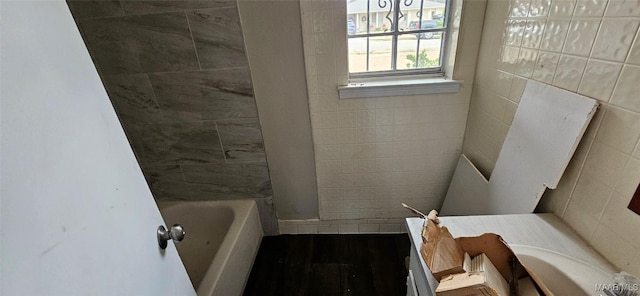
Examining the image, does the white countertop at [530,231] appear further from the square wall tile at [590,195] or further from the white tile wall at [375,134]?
the white tile wall at [375,134]

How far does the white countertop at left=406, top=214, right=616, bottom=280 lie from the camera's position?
0.79 m

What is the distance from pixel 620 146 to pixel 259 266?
174 cm

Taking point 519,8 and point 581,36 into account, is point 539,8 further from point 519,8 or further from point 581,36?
point 581,36

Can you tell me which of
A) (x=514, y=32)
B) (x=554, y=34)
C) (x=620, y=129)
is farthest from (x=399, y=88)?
(x=620, y=129)

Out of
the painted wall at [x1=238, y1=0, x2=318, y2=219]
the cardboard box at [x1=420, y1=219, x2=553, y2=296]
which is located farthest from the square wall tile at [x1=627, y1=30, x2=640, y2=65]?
the painted wall at [x1=238, y1=0, x2=318, y2=219]

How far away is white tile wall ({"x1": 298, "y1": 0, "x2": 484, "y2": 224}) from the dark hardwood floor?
0.11m

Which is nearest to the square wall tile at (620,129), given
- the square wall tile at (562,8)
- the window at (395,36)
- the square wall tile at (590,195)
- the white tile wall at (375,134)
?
the square wall tile at (590,195)

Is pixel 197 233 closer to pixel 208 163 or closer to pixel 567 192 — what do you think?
pixel 208 163

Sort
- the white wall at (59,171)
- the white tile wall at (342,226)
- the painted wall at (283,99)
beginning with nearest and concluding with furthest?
1. the white wall at (59,171)
2. the painted wall at (283,99)
3. the white tile wall at (342,226)

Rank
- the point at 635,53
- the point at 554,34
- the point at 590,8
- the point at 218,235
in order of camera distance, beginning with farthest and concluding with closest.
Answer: the point at 218,235 → the point at 554,34 → the point at 590,8 → the point at 635,53

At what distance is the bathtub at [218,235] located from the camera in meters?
1.45

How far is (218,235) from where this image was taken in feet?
5.84

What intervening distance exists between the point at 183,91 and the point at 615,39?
5.82 feet

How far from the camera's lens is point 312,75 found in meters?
1.44
